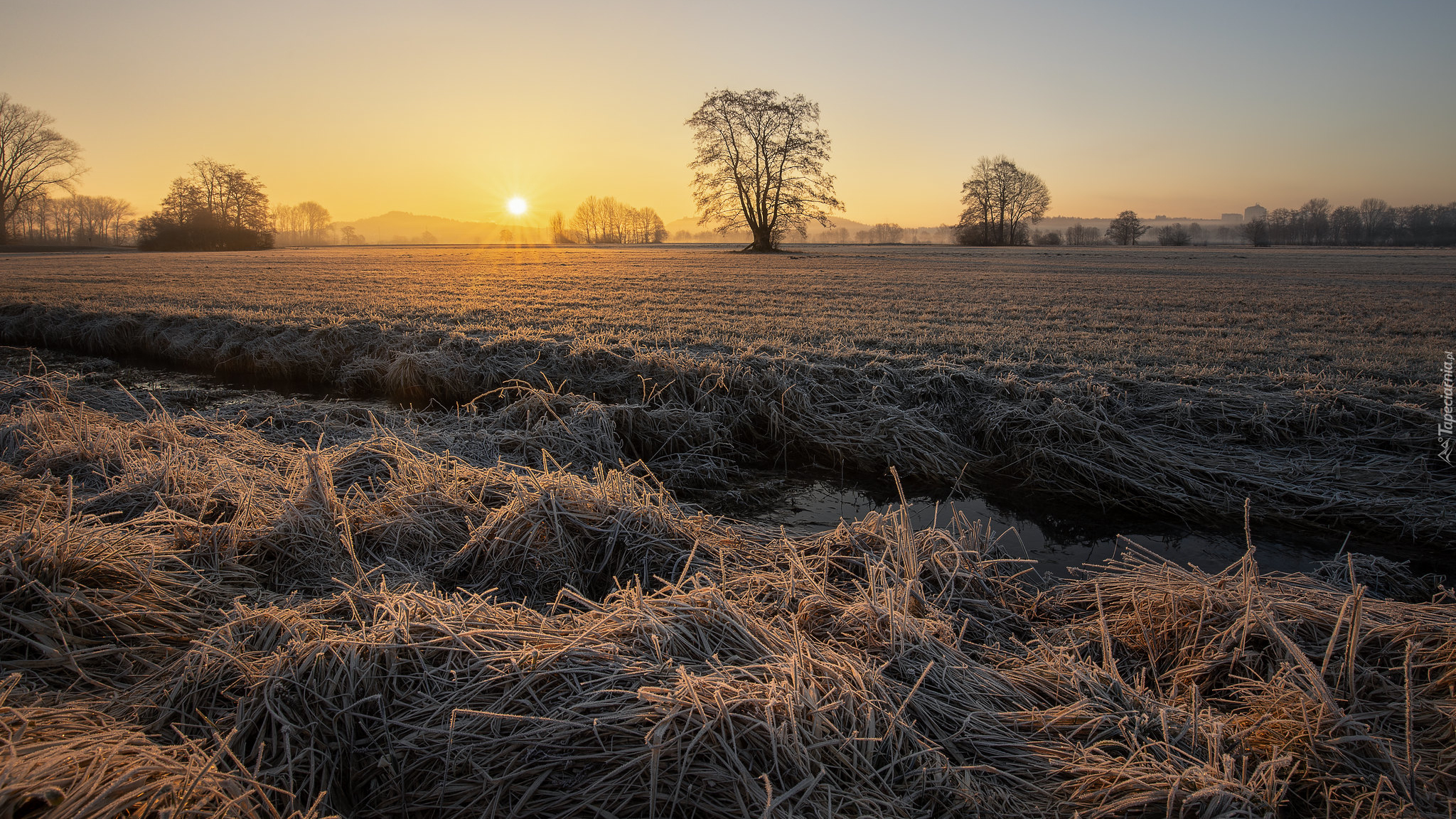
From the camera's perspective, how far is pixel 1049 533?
4.43 m

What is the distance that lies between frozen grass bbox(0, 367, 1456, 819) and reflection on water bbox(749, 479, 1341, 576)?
700 millimetres

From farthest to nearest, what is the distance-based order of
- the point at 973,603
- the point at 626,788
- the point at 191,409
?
the point at 191,409 → the point at 973,603 → the point at 626,788

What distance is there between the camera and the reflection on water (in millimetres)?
3996

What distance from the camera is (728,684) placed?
193cm

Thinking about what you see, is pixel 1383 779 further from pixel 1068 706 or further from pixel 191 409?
pixel 191 409

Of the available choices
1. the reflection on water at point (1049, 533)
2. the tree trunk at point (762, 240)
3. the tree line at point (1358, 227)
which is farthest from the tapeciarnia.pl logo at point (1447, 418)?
the tree line at point (1358, 227)

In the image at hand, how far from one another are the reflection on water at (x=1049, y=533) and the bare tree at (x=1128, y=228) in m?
80.7

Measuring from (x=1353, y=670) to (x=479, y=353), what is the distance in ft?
26.1

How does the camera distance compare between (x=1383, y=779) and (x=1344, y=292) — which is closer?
(x=1383, y=779)

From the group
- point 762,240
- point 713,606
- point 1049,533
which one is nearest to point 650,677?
point 713,606

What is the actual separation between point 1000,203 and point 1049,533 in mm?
70285

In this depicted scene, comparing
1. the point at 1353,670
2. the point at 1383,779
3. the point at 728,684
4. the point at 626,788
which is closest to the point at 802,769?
the point at 728,684

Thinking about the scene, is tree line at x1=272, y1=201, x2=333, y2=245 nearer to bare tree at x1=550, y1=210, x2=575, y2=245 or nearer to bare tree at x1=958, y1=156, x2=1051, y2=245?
bare tree at x1=550, y1=210, x2=575, y2=245

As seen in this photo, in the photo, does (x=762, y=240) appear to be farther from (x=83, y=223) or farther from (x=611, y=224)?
(x=83, y=223)
